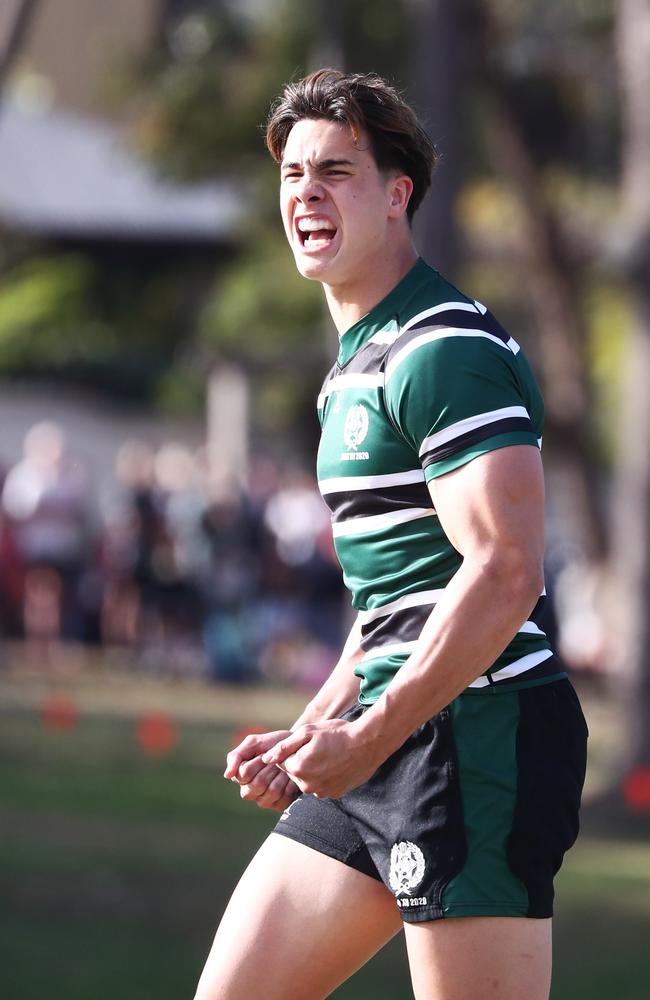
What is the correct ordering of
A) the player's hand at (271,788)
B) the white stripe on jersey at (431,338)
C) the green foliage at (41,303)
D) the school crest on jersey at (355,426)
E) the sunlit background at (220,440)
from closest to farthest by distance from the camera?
the white stripe on jersey at (431,338), the school crest on jersey at (355,426), the player's hand at (271,788), the sunlit background at (220,440), the green foliage at (41,303)

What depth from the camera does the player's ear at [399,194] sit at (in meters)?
3.67

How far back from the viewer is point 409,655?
352 cm

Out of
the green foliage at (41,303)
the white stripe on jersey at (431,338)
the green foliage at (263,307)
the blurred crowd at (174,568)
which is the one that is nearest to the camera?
the white stripe on jersey at (431,338)

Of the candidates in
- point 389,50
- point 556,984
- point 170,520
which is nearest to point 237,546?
point 170,520

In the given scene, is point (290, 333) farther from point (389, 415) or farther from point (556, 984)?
→ point (389, 415)

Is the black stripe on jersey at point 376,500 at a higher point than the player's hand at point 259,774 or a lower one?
higher

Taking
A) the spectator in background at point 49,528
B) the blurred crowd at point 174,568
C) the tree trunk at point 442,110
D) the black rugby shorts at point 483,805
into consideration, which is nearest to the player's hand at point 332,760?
the black rugby shorts at point 483,805

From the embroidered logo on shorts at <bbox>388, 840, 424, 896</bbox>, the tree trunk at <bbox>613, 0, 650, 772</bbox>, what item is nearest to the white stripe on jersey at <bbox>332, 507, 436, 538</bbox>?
the embroidered logo on shorts at <bbox>388, 840, 424, 896</bbox>

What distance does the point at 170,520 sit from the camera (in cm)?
1816

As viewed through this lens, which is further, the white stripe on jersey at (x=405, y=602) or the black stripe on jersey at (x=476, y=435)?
the white stripe on jersey at (x=405, y=602)

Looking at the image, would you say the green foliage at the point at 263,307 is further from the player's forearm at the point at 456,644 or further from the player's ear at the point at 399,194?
the player's forearm at the point at 456,644

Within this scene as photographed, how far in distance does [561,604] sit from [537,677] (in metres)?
15.1

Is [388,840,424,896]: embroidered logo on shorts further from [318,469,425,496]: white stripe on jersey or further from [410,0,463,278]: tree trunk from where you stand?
[410,0,463,278]: tree trunk

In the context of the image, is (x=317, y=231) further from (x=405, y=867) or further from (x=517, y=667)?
(x=405, y=867)
